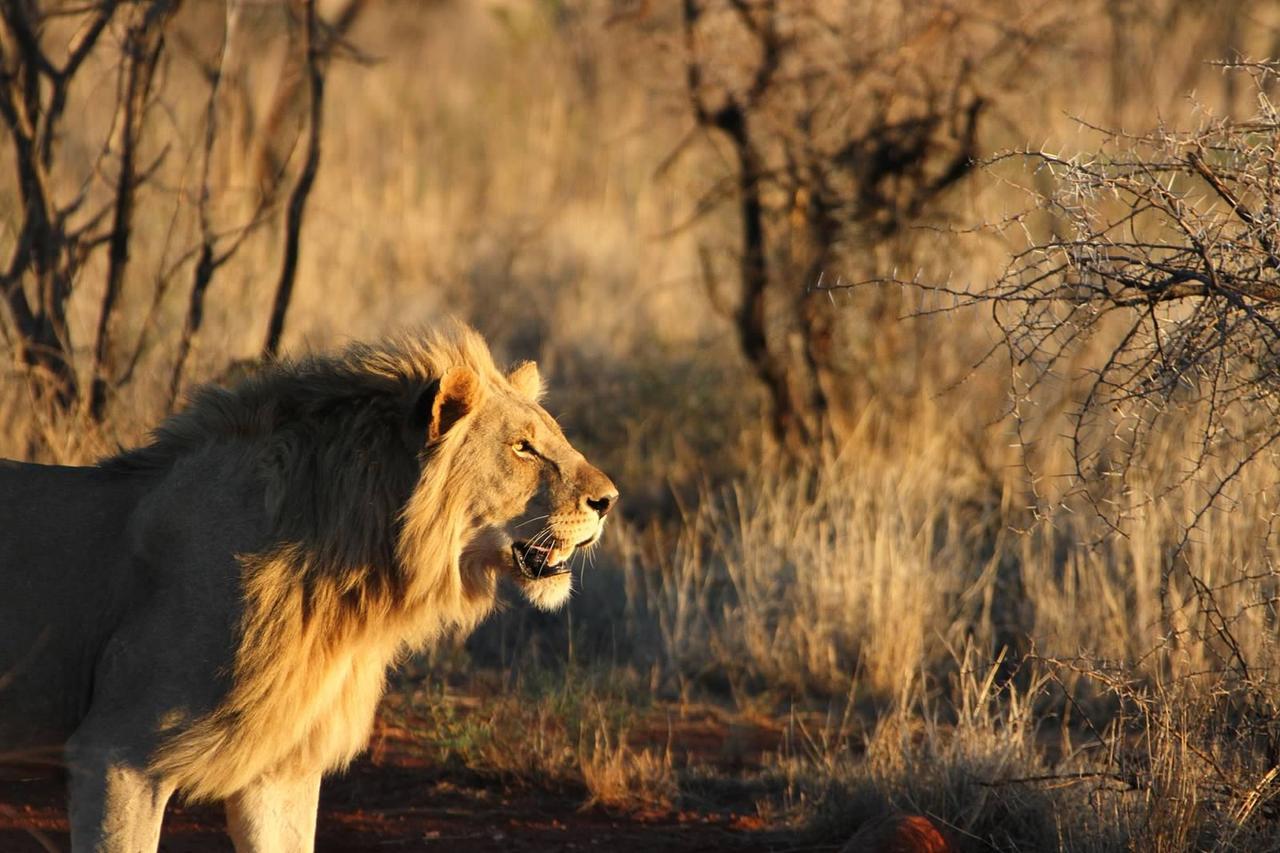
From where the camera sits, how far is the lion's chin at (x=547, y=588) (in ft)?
12.9

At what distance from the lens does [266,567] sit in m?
3.67

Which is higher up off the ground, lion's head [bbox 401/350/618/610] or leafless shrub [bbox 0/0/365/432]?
leafless shrub [bbox 0/0/365/432]

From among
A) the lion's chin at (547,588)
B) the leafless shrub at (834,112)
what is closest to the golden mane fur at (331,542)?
the lion's chin at (547,588)

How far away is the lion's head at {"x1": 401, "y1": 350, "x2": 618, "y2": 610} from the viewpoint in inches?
149

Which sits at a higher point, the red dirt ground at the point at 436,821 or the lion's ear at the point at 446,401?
the lion's ear at the point at 446,401

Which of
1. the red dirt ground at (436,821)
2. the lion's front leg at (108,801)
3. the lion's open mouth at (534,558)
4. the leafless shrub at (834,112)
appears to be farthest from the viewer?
the leafless shrub at (834,112)

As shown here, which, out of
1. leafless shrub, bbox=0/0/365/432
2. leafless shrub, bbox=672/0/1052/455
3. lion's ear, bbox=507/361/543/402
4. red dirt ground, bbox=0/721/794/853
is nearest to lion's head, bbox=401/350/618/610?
lion's ear, bbox=507/361/543/402

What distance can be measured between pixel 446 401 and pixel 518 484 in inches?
11.1

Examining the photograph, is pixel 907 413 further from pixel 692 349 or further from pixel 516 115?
pixel 516 115

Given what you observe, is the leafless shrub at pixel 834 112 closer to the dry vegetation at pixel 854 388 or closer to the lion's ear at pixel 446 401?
the dry vegetation at pixel 854 388

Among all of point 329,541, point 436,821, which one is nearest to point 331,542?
point 329,541

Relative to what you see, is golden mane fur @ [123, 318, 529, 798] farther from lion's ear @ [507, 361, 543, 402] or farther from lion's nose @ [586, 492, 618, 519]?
lion's nose @ [586, 492, 618, 519]

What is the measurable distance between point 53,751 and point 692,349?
6.73m

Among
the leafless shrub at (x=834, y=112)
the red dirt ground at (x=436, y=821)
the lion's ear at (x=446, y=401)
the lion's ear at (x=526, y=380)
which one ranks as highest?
the leafless shrub at (x=834, y=112)
